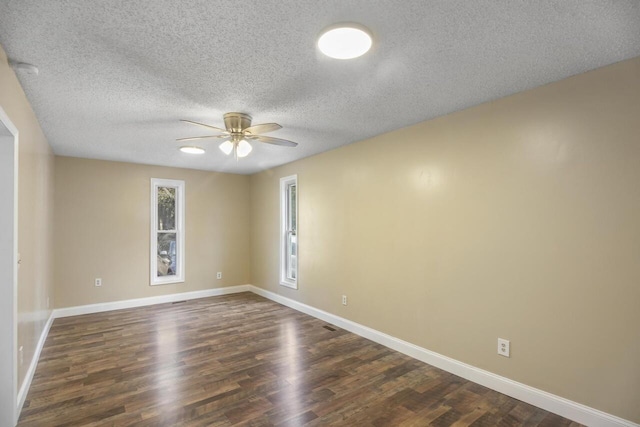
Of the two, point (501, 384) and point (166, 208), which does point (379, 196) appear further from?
point (166, 208)

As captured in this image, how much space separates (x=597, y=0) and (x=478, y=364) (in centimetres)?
262

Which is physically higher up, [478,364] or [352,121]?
[352,121]

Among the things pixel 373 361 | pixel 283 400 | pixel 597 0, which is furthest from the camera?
pixel 373 361

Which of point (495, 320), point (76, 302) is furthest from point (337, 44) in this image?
point (76, 302)

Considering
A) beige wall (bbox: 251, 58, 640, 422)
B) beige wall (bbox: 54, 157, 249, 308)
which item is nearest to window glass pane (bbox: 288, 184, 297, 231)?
beige wall (bbox: 54, 157, 249, 308)

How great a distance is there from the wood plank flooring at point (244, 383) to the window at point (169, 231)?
1.61m

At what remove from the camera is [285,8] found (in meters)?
1.56

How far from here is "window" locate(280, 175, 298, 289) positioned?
5.59 m

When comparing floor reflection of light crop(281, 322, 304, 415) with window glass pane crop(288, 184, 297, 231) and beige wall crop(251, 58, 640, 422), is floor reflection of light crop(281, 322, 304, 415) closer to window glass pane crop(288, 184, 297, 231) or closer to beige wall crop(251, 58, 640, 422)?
beige wall crop(251, 58, 640, 422)

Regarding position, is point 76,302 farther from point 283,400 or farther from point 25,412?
point 283,400

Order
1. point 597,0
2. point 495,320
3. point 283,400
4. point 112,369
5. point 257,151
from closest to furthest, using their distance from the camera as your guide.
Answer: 1. point 597,0
2. point 283,400
3. point 495,320
4. point 112,369
5. point 257,151

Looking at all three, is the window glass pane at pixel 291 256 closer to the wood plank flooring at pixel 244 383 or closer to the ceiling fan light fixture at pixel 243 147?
the wood plank flooring at pixel 244 383

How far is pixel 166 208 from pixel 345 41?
4985mm

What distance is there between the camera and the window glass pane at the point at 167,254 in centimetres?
575
